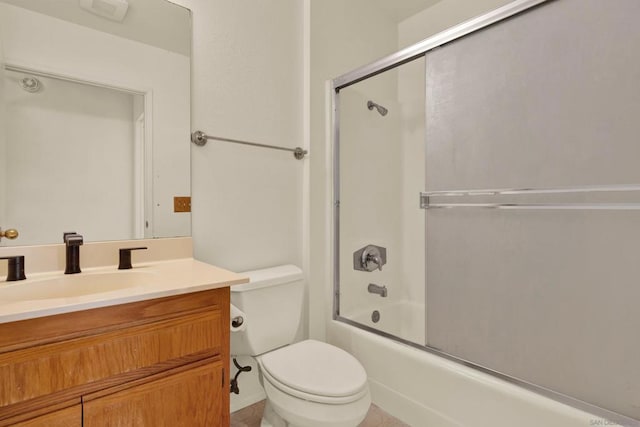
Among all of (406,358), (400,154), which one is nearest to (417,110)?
(400,154)

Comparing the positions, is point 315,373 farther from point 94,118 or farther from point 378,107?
point 378,107

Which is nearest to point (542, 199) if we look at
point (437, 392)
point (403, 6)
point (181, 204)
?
point (437, 392)

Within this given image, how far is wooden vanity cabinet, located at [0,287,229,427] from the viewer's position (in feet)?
2.44

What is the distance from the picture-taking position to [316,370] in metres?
1.28

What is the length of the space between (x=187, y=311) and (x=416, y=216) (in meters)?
1.79

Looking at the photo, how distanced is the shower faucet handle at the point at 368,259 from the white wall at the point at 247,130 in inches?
15.8

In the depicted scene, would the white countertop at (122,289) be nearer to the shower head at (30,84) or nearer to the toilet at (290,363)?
the toilet at (290,363)

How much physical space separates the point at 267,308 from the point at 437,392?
31.4 inches

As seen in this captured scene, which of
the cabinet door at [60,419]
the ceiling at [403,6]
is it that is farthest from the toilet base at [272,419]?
the ceiling at [403,6]

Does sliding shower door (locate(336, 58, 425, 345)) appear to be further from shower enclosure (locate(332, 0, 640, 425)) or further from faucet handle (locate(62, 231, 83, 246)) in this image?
faucet handle (locate(62, 231, 83, 246))

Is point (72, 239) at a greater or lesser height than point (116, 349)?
greater

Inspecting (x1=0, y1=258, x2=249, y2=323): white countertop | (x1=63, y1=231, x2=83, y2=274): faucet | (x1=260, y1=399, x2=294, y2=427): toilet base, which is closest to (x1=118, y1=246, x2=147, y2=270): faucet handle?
(x1=0, y1=258, x2=249, y2=323): white countertop

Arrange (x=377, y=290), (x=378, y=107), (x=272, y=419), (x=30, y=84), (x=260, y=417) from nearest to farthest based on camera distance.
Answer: (x=30, y=84) < (x=272, y=419) < (x=260, y=417) < (x=377, y=290) < (x=378, y=107)

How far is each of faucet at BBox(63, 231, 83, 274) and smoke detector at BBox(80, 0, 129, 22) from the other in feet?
2.75
